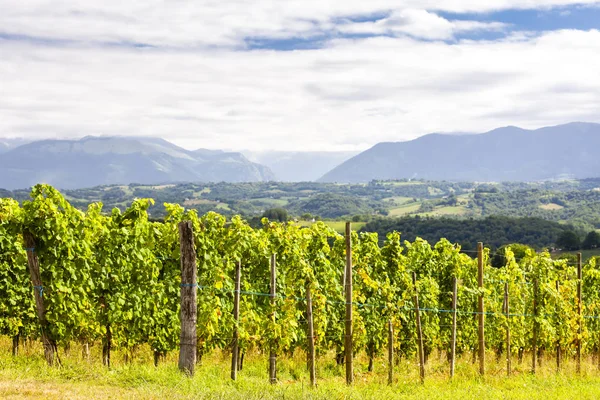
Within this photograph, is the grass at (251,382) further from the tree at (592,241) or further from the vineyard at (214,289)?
the tree at (592,241)

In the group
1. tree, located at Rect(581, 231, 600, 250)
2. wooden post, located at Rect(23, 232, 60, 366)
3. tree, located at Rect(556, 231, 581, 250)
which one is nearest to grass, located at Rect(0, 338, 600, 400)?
wooden post, located at Rect(23, 232, 60, 366)

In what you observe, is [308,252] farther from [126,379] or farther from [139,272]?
[126,379]

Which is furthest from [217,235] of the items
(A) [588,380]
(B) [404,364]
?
(A) [588,380]

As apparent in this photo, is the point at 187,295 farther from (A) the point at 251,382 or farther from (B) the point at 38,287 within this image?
(B) the point at 38,287

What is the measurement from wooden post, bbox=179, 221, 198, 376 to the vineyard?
0.07ft

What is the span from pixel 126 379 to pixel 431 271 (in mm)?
12067

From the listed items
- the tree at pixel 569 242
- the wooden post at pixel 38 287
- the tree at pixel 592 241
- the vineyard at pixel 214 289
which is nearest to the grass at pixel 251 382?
the wooden post at pixel 38 287

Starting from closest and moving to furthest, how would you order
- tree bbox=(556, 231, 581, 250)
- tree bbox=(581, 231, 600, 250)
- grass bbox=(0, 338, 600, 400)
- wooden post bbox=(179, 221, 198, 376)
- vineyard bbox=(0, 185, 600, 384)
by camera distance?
grass bbox=(0, 338, 600, 400) → wooden post bbox=(179, 221, 198, 376) → vineyard bbox=(0, 185, 600, 384) → tree bbox=(581, 231, 600, 250) → tree bbox=(556, 231, 581, 250)

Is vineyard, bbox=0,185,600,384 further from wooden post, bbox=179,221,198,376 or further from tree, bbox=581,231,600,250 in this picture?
tree, bbox=581,231,600,250

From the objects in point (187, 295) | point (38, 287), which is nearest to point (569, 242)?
point (187, 295)

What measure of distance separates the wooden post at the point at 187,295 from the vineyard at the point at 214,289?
2cm

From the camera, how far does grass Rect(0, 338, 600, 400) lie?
9.67 metres

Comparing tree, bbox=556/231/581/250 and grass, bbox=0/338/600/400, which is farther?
tree, bbox=556/231/581/250

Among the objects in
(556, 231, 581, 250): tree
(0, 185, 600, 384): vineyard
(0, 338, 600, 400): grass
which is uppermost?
(0, 185, 600, 384): vineyard
